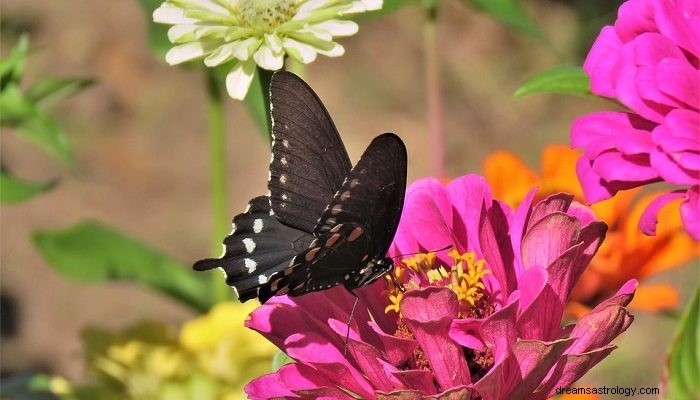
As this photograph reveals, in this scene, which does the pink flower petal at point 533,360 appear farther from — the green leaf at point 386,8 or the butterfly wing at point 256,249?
the green leaf at point 386,8

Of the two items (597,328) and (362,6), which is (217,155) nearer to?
(362,6)

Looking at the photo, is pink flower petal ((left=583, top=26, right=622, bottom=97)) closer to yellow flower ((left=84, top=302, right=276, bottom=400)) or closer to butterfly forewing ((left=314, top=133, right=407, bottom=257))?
butterfly forewing ((left=314, top=133, right=407, bottom=257))

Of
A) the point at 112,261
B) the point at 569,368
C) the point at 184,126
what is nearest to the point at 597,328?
the point at 569,368

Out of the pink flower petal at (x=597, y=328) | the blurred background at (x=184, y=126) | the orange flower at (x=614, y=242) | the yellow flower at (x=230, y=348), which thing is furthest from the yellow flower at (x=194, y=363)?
the blurred background at (x=184, y=126)

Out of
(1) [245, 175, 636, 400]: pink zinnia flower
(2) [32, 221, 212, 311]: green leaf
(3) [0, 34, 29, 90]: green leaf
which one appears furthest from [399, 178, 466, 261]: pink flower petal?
(2) [32, 221, 212, 311]: green leaf

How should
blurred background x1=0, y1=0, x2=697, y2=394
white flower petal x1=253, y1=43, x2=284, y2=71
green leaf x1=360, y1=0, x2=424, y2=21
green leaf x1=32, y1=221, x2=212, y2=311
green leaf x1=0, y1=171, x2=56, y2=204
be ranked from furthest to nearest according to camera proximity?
blurred background x1=0, y1=0, x2=697, y2=394, green leaf x1=32, y1=221, x2=212, y2=311, green leaf x1=360, y1=0, x2=424, y2=21, green leaf x1=0, y1=171, x2=56, y2=204, white flower petal x1=253, y1=43, x2=284, y2=71

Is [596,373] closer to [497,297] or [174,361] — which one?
[174,361]
